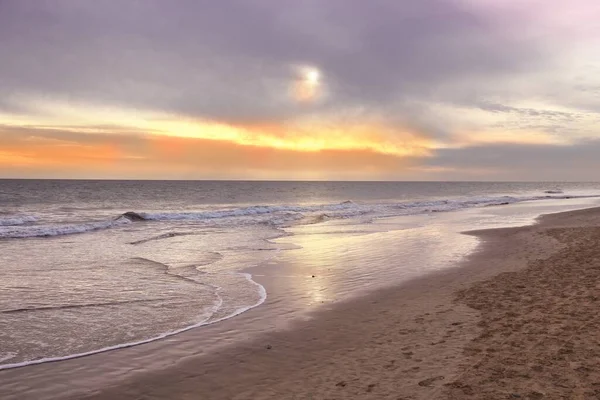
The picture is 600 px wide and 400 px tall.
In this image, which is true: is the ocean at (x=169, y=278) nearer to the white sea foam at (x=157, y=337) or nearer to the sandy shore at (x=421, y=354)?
the white sea foam at (x=157, y=337)

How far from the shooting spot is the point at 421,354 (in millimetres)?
6730

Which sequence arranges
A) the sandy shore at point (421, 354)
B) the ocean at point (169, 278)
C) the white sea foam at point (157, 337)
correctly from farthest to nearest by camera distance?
the ocean at point (169, 278)
the white sea foam at point (157, 337)
the sandy shore at point (421, 354)

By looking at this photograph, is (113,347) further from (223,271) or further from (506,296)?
(506,296)

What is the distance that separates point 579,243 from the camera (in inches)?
712

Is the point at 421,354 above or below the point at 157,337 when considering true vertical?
above

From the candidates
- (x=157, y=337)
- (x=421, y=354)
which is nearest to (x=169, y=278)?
(x=157, y=337)

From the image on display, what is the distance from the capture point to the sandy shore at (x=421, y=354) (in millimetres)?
5590

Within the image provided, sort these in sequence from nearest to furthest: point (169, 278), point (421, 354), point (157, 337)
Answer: point (421, 354) < point (157, 337) < point (169, 278)

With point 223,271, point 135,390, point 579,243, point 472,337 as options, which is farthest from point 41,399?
point 579,243

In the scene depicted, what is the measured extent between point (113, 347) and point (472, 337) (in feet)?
18.5

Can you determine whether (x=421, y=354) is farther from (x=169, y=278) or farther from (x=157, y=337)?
(x=169, y=278)

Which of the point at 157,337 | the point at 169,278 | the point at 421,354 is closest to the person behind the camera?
the point at 421,354

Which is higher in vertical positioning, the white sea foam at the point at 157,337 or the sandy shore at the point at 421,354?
the sandy shore at the point at 421,354

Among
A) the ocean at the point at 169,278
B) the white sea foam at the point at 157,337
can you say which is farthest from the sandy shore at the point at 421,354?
the ocean at the point at 169,278
